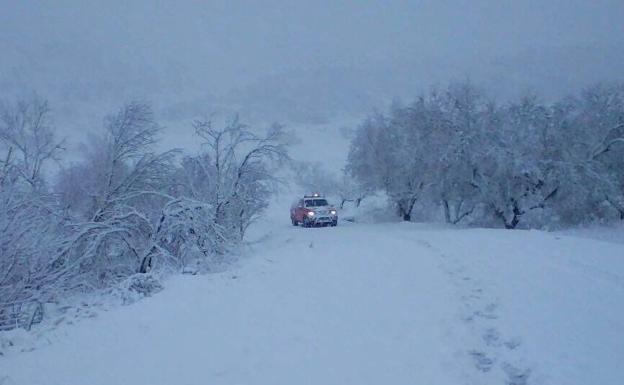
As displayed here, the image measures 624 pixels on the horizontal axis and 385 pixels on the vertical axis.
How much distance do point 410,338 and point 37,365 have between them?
5170mm

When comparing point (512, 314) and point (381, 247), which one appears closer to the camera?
point (512, 314)

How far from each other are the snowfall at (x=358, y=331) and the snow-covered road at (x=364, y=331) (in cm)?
2

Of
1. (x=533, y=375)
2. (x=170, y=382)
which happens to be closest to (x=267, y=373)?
(x=170, y=382)

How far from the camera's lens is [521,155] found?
26219mm

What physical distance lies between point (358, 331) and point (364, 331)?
0.09 meters

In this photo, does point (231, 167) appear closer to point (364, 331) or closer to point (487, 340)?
point (364, 331)

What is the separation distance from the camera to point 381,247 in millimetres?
16438

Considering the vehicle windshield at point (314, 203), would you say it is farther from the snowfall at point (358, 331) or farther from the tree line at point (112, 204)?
the snowfall at point (358, 331)

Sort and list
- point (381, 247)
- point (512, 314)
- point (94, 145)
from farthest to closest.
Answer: point (94, 145) < point (381, 247) < point (512, 314)

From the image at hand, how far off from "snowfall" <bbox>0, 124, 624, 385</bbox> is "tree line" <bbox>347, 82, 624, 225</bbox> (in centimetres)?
1576

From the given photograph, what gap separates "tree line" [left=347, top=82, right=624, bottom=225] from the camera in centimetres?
2666

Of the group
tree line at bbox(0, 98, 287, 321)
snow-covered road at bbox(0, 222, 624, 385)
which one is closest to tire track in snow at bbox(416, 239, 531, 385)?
snow-covered road at bbox(0, 222, 624, 385)

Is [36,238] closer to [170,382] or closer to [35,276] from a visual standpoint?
[35,276]

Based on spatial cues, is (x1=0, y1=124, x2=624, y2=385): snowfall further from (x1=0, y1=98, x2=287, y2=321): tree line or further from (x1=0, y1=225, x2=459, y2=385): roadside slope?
(x1=0, y1=98, x2=287, y2=321): tree line
